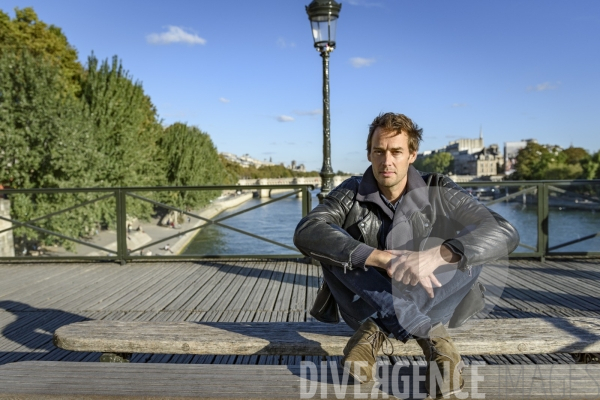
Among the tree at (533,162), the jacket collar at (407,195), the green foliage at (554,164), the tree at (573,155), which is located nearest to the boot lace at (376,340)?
the jacket collar at (407,195)

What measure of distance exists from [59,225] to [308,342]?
60.4 ft

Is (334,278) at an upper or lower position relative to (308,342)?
upper

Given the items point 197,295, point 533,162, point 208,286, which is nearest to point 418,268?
point 197,295

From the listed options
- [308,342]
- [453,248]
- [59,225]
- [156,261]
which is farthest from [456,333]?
[59,225]

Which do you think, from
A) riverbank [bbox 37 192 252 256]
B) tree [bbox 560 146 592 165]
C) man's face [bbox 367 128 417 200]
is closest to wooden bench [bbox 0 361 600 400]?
man's face [bbox 367 128 417 200]

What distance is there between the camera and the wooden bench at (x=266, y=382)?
67.0 inches

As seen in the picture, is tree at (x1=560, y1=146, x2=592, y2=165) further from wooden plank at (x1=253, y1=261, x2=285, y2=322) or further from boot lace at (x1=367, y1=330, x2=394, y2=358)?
boot lace at (x1=367, y1=330, x2=394, y2=358)

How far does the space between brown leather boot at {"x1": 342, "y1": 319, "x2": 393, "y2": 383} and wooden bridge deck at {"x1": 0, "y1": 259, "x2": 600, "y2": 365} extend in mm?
1026

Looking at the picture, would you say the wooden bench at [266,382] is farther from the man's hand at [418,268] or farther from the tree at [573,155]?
the tree at [573,155]

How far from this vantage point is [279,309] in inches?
171

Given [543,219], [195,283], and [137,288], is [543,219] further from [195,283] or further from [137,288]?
[137,288]

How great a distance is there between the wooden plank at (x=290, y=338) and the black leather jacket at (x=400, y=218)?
15.4 inches

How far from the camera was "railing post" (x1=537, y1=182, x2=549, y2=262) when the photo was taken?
633 cm

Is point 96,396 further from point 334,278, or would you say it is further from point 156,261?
point 156,261
